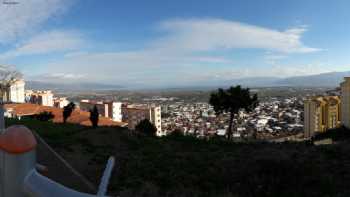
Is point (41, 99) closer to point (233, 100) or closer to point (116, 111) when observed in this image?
point (116, 111)

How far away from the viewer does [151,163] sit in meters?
7.83

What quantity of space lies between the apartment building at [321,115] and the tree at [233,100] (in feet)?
51.3

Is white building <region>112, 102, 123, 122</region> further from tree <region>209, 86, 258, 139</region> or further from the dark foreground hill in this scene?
the dark foreground hill

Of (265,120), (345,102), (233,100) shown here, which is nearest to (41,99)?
(265,120)

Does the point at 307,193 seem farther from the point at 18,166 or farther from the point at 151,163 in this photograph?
the point at 18,166

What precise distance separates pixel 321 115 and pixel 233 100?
705 inches

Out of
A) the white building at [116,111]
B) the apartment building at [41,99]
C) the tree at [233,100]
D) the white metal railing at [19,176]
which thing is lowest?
the white building at [116,111]

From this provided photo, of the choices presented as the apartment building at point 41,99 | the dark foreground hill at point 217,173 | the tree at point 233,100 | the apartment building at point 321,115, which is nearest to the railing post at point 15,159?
the dark foreground hill at point 217,173

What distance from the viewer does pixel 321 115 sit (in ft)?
105

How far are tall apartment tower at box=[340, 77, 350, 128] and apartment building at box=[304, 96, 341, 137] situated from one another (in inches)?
173

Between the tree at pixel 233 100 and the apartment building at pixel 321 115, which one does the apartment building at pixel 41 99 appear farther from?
the tree at pixel 233 100

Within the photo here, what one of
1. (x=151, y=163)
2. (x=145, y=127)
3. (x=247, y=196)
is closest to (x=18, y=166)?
(x=247, y=196)

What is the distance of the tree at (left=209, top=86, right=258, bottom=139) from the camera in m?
18.2

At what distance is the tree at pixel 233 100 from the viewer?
59.8ft
